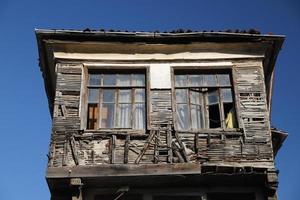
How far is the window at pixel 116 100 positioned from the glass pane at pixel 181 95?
0.86 meters

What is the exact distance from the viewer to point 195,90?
12297 mm

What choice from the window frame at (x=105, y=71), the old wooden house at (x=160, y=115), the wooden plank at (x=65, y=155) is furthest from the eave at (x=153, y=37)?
the wooden plank at (x=65, y=155)

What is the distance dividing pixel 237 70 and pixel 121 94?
10.2 ft

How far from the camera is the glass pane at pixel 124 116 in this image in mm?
11727

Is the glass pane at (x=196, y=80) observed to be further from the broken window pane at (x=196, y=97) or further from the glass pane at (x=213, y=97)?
the glass pane at (x=213, y=97)

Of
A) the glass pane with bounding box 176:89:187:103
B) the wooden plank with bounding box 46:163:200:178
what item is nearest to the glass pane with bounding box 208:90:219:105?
the glass pane with bounding box 176:89:187:103

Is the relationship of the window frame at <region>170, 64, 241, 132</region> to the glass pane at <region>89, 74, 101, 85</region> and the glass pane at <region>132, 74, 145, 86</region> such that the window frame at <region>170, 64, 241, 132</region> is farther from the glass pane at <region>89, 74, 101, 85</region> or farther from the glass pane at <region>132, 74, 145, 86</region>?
the glass pane at <region>89, 74, 101, 85</region>

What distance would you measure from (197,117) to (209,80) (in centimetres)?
116

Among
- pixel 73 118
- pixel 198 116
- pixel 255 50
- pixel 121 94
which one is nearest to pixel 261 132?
pixel 198 116

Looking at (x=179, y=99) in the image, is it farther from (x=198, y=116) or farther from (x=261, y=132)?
(x=261, y=132)

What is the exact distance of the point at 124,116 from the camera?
11883 mm

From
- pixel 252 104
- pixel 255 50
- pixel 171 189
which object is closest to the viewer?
pixel 171 189

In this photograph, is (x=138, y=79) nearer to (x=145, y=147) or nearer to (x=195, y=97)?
(x=195, y=97)

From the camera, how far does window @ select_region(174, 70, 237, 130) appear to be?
11781 millimetres
